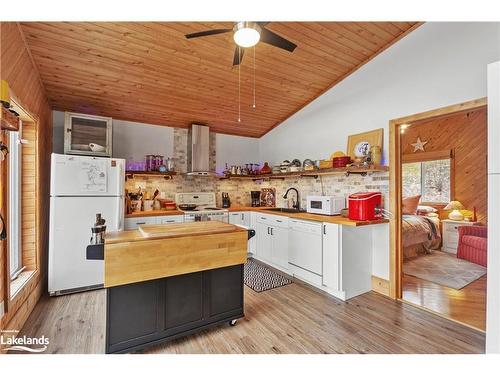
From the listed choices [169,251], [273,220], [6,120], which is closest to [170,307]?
[169,251]

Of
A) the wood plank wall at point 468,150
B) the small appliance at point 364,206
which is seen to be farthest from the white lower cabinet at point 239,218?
the wood plank wall at point 468,150

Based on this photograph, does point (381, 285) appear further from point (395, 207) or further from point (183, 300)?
point (183, 300)

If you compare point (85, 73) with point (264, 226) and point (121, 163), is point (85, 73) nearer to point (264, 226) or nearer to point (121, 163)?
point (121, 163)

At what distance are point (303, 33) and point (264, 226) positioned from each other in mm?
2804

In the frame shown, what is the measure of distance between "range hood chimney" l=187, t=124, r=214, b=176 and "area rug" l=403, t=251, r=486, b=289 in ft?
12.3

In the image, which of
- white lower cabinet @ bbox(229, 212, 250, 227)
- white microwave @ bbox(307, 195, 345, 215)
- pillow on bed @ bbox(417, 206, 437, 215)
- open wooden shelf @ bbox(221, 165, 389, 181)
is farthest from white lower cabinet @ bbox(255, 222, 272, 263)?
pillow on bed @ bbox(417, 206, 437, 215)

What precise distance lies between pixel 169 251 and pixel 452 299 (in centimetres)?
320

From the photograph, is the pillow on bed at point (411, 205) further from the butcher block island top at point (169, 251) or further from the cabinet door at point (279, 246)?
the butcher block island top at point (169, 251)

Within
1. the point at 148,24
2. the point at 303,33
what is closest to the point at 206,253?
the point at 148,24

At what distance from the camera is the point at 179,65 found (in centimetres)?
294

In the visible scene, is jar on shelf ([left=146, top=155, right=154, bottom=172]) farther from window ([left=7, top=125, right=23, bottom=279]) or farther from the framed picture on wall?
the framed picture on wall

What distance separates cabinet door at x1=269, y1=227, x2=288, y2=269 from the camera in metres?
3.51

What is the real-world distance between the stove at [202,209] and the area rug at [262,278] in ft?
3.29
